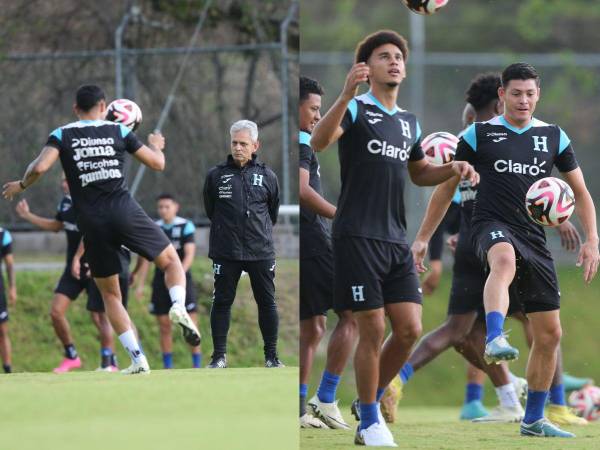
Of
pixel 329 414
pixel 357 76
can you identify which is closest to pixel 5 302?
pixel 329 414

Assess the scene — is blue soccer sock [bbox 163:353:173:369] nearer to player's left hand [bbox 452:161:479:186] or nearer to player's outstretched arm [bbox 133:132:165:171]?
player's outstretched arm [bbox 133:132:165:171]

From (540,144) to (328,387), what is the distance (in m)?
1.80

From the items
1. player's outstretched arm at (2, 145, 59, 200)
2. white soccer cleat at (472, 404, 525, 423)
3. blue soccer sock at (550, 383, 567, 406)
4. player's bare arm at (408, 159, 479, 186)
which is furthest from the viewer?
white soccer cleat at (472, 404, 525, 423)

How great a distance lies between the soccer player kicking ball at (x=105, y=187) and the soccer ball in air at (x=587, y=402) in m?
3.16

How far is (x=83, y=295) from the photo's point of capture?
12.6 metres

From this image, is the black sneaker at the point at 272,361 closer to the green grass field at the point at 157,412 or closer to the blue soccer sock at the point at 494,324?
the green grass field at the point at 157,412

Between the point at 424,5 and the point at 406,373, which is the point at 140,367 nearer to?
the point at 406,373

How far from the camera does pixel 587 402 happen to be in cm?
934

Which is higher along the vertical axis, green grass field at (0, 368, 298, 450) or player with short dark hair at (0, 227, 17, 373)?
player with short dark hair at (0, 227, 17, 373)

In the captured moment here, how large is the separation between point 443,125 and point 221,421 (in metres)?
8.59

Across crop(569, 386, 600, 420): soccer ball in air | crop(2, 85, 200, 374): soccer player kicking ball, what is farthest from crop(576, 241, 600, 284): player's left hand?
crop(569, 386, 600, 420): soccer ball in air

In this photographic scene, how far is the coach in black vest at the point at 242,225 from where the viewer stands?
274 inches

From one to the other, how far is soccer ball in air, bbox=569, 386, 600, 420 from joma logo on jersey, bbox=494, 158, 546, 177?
9.63ft

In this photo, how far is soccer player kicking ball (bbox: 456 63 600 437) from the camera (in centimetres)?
651
